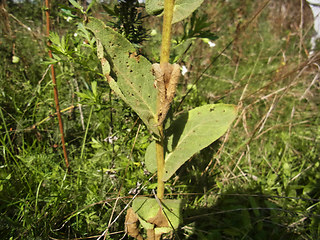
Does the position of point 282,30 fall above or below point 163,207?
above

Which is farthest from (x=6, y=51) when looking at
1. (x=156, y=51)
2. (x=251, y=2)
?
(x=251, y=2)

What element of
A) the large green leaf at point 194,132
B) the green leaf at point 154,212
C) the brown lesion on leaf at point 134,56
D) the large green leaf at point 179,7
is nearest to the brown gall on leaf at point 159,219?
the green leaf at point 154,212

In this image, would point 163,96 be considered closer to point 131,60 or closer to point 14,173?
point 131,60

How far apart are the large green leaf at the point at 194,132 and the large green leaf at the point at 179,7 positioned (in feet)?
1.34

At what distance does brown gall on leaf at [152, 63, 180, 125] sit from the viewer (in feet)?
2.70

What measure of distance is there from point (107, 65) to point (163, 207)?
646 mm

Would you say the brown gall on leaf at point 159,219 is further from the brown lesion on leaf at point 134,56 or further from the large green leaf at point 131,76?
the brown lesion on leaf at point 134,56

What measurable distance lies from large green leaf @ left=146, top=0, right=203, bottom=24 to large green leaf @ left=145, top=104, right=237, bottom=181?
408 millimetres

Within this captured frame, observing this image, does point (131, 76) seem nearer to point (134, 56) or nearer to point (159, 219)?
point (134, 56)

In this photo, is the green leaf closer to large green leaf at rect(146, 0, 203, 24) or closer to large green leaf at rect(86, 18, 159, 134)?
large green leaf at rect(86, 18, 159, 134)

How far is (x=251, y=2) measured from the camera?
5.28 m

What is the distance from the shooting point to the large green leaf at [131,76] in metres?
0.89

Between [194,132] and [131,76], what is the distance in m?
0.37

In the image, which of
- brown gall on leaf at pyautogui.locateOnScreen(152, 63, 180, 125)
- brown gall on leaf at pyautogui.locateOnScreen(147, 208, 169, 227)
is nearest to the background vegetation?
brown gall on leaf at pyautogui.locateOnScreen(147, 208, 169, 227)
